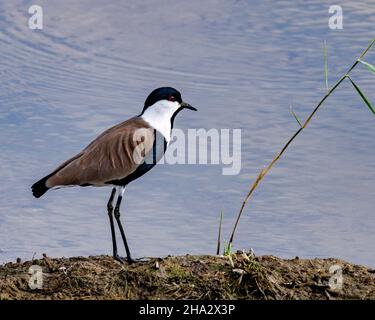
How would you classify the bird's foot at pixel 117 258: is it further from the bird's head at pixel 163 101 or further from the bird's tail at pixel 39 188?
the bird's head at pixel 163 101

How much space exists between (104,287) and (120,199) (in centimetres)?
129

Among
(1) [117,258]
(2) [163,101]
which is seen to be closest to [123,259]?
(1) [117,258]

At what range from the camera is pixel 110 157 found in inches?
320

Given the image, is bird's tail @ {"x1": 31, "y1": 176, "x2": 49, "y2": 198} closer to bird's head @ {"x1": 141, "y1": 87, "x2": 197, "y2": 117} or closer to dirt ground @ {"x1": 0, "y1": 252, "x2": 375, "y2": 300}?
dirt ground @ {"x1": 0, "y1": 252, "x2": 375, "y2": 300}

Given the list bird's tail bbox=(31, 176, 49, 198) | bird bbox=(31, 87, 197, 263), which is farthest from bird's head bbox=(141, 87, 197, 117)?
bird's tail bbox=(31, 176, 49, 198)

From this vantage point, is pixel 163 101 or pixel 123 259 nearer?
pixel 123 259

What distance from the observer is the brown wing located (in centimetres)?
805

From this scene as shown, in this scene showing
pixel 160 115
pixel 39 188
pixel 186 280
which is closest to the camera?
pixel 186 280

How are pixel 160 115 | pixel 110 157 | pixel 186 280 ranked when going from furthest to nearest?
pixel 160 115
pixel 110 157
pixel 186 280

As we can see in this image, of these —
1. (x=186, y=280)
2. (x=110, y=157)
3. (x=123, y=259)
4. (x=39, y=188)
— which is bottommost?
(x=186, y=280)

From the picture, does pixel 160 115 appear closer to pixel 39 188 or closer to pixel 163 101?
pixel 163 101

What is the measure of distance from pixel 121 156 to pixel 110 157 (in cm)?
10

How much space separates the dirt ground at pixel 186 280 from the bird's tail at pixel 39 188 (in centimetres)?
59
